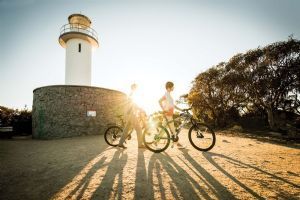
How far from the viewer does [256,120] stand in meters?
26.5

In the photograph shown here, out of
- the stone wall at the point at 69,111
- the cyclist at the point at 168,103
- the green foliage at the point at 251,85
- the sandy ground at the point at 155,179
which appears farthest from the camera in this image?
the green foliage at the point at 251,85

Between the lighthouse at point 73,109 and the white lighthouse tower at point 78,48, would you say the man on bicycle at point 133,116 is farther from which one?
the white lighthouse tower at point 78,48

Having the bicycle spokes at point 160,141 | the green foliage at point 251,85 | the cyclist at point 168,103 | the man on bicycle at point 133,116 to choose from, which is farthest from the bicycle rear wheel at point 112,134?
the green foliage at point 251,85

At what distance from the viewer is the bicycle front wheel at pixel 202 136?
5977 mm

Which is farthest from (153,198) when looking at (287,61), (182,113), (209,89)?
(209,89)

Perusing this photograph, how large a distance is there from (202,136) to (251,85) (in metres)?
18.1

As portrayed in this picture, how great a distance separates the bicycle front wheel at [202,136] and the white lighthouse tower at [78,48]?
678 inches

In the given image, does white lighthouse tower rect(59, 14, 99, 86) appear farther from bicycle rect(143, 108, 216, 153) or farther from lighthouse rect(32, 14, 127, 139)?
bicycle rect(143, 108, 216, 153)

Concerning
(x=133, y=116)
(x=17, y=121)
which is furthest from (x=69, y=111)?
(x=17, y=121)

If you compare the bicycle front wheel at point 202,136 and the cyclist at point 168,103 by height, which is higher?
the cyclist at point 168,103

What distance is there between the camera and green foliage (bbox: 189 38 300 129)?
18.9m

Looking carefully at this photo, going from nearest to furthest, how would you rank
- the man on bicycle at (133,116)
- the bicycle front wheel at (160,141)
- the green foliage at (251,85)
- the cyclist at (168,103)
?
the bicycle front wheel at (160,141)
the cyclist at (168,103)
the man on bicycle at (133,116)
the green foliage at (251,85)

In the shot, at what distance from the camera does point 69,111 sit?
13.9 metres

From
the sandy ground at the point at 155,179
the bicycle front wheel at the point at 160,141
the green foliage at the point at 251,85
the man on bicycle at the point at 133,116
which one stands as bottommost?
the sandy ground at the point at 155,179
